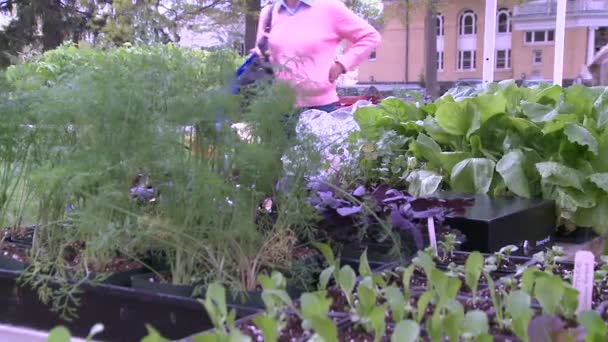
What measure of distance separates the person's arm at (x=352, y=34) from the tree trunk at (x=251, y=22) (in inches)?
441

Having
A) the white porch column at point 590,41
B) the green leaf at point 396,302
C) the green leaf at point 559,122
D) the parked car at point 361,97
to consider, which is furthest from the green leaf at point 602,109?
the white porch column at point 590,41

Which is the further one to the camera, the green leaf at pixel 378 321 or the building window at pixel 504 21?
the building window at pixel 504 21

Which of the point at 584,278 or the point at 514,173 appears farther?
the point at 514,173

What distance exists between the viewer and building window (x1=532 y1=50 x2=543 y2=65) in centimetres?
3828

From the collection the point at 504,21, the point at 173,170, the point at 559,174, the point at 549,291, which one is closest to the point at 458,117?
the point at 559,174

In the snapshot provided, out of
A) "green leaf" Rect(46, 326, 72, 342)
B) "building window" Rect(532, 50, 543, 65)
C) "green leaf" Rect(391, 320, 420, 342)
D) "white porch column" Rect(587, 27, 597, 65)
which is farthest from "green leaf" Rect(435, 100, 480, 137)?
"building window" Rect(532, 50, 543, 65)

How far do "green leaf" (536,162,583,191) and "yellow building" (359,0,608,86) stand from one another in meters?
34.3

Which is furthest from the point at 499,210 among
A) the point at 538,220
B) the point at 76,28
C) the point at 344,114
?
the point at 76,28

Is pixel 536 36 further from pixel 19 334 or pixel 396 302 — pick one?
pixel 396 302

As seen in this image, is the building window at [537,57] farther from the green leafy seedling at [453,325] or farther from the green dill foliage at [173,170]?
the green leafy seedling at [453,325]

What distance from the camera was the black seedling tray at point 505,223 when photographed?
2.70m

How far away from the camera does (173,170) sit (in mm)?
1895

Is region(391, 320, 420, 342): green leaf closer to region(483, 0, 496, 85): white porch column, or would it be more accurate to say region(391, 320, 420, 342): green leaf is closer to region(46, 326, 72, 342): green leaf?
region(46, 326, 72, 342): green leaf

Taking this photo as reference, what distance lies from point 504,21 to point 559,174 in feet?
127
